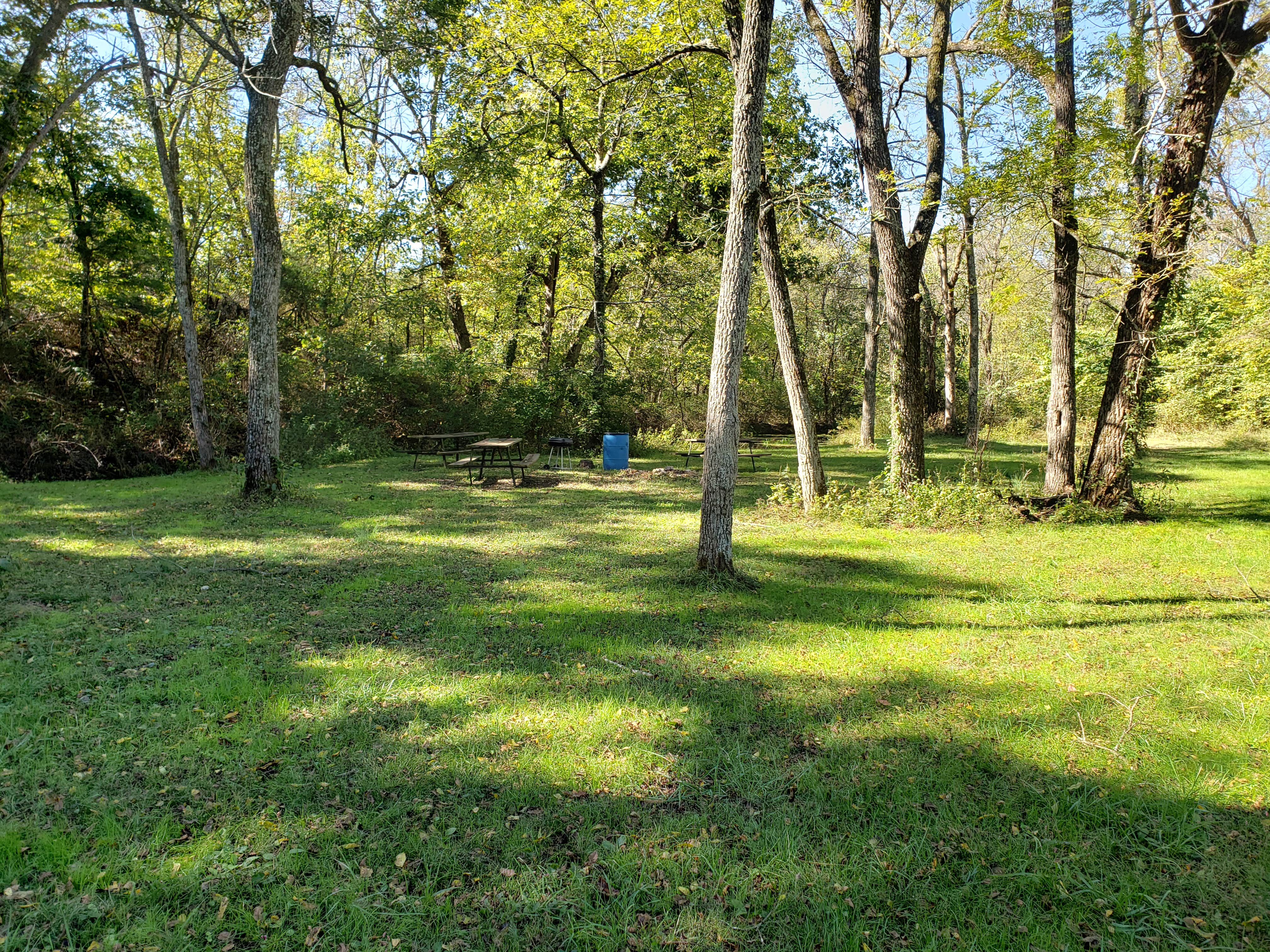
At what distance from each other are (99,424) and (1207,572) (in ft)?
59.7

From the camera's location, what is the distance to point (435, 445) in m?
18.1

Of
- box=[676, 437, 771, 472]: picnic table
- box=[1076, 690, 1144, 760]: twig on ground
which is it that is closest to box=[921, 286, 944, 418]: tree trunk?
box=[676, 437, 771, 472]: picnic table

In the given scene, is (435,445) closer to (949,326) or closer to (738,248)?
(738,248)

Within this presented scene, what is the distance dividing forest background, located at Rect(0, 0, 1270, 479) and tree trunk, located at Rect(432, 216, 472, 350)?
0.11 m

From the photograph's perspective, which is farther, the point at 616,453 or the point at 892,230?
the point at 616,453

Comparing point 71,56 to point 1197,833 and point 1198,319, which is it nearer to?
point 1197,833

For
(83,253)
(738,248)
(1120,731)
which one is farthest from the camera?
(83,253)

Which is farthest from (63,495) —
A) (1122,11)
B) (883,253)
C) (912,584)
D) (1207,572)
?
(1122,11)

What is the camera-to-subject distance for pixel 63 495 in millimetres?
10289

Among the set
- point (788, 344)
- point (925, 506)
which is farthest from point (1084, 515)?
point (788, 344)

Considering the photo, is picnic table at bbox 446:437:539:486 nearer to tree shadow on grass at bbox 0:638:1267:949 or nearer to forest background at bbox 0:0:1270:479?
forest background at bbox 0:0:1270:479

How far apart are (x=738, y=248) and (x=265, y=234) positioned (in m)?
6.88

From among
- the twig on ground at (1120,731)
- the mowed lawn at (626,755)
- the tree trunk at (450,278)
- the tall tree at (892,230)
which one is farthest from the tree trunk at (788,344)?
the tree trunk at (450,278)

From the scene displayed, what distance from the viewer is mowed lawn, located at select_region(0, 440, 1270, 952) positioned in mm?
2316
